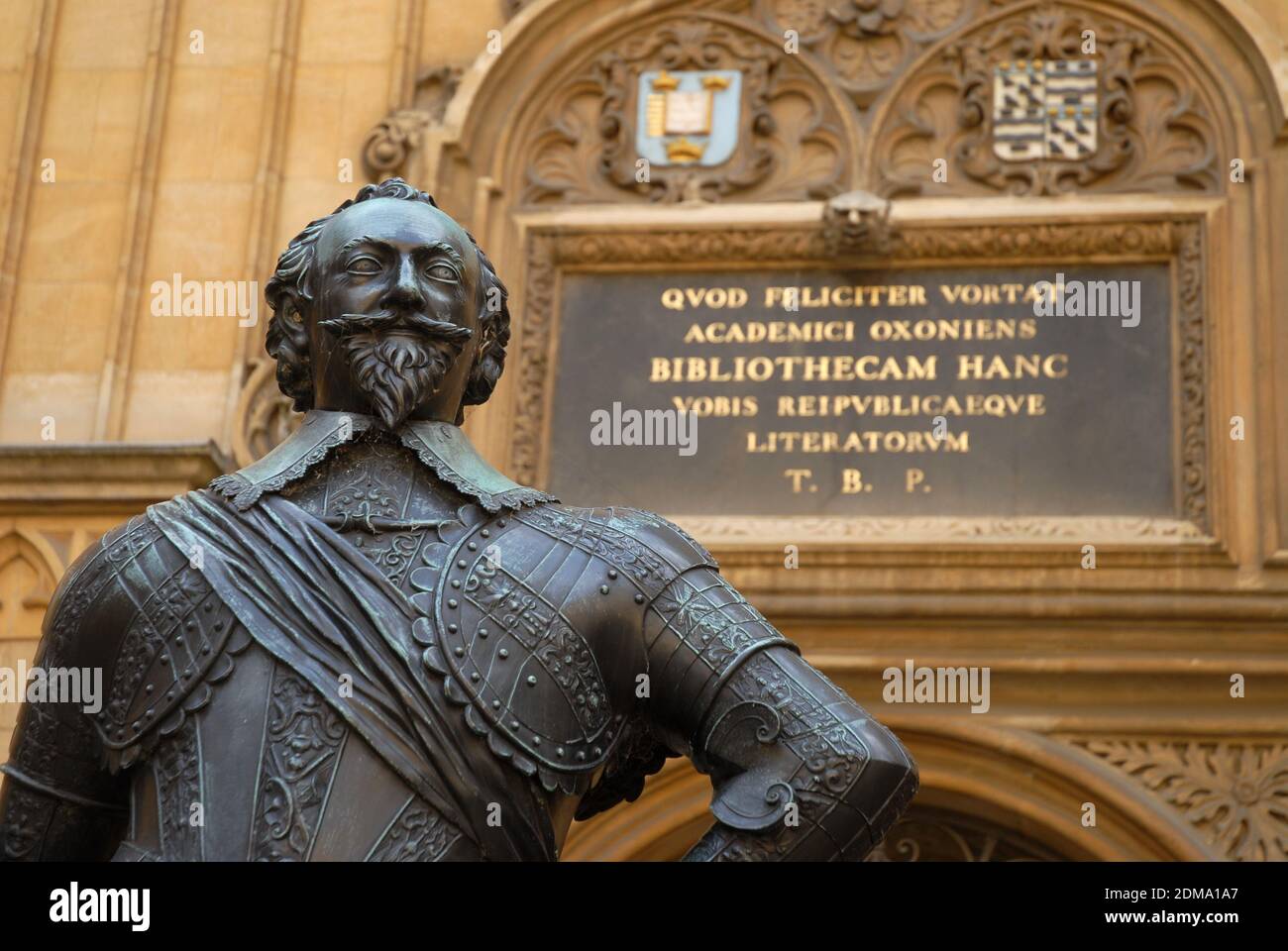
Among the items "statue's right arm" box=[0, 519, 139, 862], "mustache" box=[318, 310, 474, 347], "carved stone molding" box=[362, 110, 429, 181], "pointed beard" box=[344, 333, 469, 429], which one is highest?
"carved stone molding" box=[362, 110, 429, 181]

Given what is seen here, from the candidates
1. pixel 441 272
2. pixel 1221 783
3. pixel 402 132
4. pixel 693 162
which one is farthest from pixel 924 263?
pixel 441 272

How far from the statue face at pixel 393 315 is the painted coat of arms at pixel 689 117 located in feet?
21.0

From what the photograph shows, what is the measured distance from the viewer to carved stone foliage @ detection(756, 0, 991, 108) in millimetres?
9102

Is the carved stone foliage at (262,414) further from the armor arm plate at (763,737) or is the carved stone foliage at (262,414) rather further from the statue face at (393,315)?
the armor arm plate at (763,737)

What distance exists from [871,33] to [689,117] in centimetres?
75

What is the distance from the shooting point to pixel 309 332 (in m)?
2.74

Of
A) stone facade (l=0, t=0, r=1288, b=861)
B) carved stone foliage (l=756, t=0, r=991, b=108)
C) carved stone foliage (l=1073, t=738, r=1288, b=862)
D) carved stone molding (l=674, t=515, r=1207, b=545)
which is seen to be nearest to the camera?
carved stone foliage (l=1073, t=738, r=1288, b=862)

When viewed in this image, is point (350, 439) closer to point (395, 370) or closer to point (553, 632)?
point (395, 370)

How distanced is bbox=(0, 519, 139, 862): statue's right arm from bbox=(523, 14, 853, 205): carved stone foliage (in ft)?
21.4

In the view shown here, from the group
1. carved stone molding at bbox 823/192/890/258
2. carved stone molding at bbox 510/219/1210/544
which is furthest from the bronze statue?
carved stone molding at bbox 823/192/890/258

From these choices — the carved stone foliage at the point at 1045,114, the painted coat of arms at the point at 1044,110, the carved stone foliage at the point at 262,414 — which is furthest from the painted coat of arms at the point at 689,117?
the carved stone foliage at the point at 262,414

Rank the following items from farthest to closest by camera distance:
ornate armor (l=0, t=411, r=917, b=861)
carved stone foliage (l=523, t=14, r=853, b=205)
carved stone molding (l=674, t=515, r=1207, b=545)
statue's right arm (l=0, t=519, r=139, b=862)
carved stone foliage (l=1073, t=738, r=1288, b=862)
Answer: carved stone foliage (l=523, t=14, r=853, b=205) < carved stone molding (l=674, t=515, r=1207, b=545) < carved stone foliage (l=1073, t=738, r=1288, b=862) < statue's right arm (l=0, t=519, r=139, b=862) < ornate armor (l=0, t=411, r=917, b=861)

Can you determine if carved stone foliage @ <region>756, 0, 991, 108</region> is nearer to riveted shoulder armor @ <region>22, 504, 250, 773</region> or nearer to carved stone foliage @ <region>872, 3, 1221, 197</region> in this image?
carved stone foliage @ <region>872, 3, 1221, 197</region>
